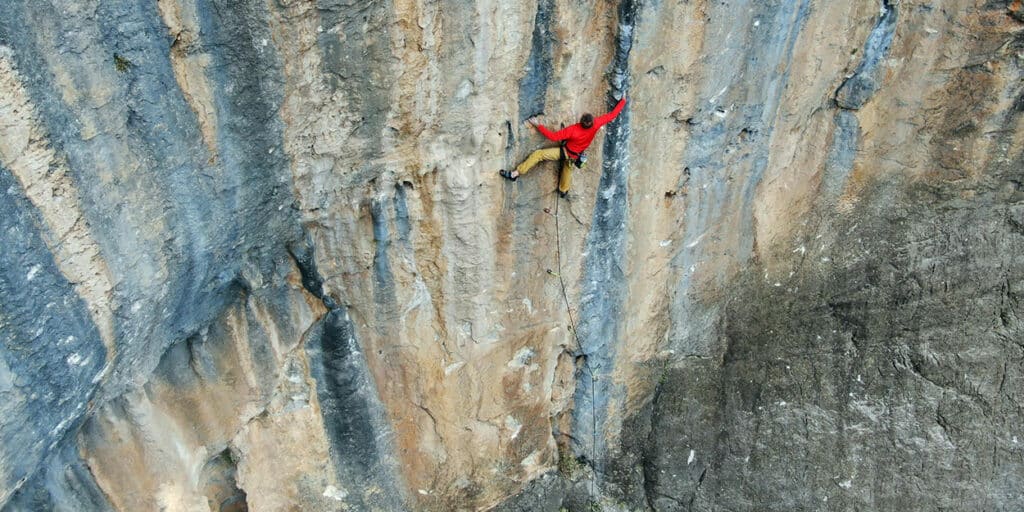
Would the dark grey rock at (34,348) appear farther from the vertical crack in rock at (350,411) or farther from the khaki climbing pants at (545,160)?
the khaki climbing pants at (545,160)

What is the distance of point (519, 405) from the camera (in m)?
7.67

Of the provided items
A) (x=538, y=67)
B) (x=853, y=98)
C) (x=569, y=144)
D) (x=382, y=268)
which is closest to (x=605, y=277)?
(x=569, y=144)

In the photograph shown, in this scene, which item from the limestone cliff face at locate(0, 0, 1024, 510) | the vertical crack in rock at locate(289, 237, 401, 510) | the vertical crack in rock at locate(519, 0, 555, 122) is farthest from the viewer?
the vertical crack in rock at locate(289, 237, 401, 510)

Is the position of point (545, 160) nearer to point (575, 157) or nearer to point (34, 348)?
point (575, 157)

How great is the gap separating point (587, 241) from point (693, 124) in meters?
1.22

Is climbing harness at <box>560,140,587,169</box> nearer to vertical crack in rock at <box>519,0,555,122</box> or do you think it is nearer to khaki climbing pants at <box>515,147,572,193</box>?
khaki climbing pants at <box>515,147,572,193</box>

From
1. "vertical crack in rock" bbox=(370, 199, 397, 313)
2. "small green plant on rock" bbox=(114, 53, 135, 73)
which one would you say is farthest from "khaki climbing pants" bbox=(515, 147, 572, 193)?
"small green plant on rock" bbox=(114, 53, 135, 73)

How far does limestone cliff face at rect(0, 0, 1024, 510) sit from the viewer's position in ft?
15.2

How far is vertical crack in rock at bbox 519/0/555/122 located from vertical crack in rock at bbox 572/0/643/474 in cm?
48

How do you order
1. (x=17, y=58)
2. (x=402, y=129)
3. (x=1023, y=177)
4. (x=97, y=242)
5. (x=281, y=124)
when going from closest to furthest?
(x=17, y=58) → (x=97, y=242) → (x=281, y=124) → (x=402, y=129) → (x=1023, y=177)

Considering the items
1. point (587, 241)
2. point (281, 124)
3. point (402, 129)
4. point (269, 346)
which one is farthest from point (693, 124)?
point (269, 346)

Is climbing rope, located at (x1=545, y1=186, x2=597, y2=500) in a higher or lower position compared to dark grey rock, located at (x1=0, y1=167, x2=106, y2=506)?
lower

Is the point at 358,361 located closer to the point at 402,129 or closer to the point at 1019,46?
the point at 402,129

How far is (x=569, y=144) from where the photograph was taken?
5.80 metres
